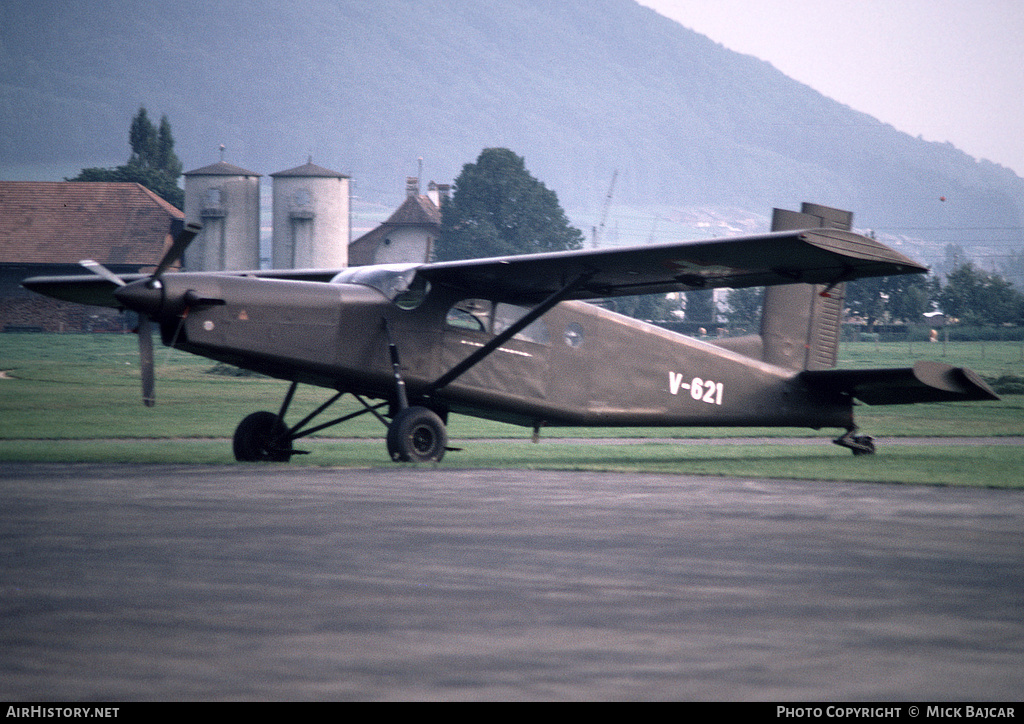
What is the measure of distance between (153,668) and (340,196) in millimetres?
99962

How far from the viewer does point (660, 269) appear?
1506cm

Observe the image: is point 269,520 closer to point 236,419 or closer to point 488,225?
point 236,419

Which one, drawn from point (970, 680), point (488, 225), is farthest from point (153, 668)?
point (488, 225)

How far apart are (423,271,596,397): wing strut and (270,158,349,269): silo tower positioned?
3407 inches

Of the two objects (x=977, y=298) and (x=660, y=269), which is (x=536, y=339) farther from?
(x=977, y=298)

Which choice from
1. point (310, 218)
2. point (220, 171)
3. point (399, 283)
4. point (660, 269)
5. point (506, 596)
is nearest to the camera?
point (506, 596)

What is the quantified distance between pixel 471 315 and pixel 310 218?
8786 cm

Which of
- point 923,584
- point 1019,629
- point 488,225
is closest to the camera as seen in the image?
point 1019,629

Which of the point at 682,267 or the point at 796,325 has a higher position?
the point at 682,267

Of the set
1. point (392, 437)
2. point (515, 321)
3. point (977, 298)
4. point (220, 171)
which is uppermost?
point (220, 171)

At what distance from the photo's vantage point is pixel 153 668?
4641mm

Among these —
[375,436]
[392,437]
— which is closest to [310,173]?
[375,436]

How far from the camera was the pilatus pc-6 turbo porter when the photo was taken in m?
13.7

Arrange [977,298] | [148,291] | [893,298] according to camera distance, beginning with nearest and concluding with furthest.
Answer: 1. [148,291]
2. [977,298]
3. [893,298]
